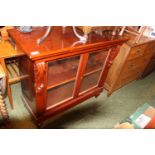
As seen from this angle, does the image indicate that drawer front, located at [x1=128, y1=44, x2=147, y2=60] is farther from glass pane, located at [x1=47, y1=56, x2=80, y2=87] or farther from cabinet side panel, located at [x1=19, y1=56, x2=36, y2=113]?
cabinet side panel, located at [x1=19, y1=56, x2=36, y2=113]

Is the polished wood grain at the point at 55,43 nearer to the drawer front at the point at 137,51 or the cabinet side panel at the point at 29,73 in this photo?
the cabinet side panel at the point at 29,73

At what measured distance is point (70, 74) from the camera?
141cm

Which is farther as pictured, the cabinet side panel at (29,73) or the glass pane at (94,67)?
the glass pane at (94,67)

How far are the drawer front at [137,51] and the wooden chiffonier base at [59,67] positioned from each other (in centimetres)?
34

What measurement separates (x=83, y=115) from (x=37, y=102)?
0.71 metres

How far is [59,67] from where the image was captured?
1431 millimetres

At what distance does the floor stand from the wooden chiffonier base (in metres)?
0.18

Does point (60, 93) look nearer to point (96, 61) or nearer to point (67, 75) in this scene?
point (67, 75)

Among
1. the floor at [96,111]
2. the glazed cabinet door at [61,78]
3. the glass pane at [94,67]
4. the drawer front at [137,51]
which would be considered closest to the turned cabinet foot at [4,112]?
the floor at [96,111]

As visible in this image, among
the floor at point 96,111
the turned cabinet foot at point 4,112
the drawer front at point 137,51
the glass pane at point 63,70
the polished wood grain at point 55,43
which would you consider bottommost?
the floor at point 96,111

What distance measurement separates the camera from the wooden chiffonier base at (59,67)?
0.99 m

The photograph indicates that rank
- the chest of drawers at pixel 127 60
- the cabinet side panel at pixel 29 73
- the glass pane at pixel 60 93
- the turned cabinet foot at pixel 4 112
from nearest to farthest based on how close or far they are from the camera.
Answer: the cabinet side panel at pixel 29 73, the turned cabinet foot at pixel 4 112, the glass pane at pixel 60 93, the chest of drawers at pixel 127 60

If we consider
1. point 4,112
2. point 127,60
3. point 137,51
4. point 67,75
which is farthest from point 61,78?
point 137,51
